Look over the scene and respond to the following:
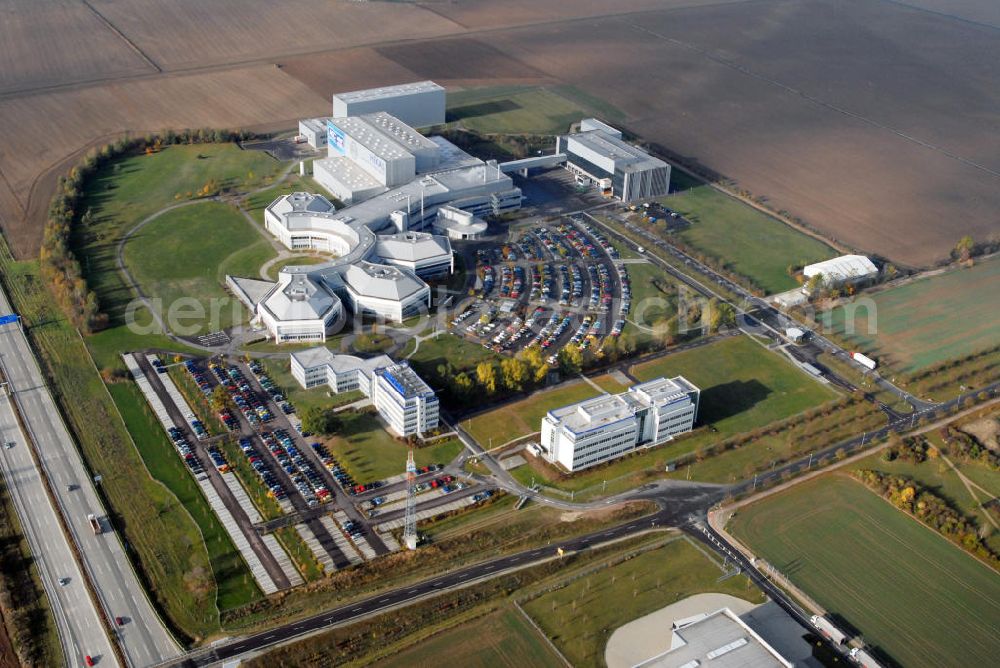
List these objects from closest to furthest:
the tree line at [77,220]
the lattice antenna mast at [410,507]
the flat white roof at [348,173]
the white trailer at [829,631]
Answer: the white trailer at [829,631], the lattice antenna mast at [410,507], the tree line at [77,220], the flat white roof at [348,173]

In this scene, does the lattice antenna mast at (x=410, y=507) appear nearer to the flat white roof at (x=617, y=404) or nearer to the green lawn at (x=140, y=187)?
the flat white roof at (x=617, y=404)

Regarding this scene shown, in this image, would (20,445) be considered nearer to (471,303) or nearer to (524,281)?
(471,303)

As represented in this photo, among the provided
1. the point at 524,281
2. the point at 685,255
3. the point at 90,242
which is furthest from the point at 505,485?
the point at 90,242

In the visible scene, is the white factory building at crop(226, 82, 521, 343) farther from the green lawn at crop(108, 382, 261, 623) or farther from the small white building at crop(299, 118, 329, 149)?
the green lawn at crop(108, 382, 261, 623)

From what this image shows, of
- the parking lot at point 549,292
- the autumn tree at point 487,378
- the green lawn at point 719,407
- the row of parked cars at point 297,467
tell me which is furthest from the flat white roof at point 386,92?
the row of parked cars at point 297,467

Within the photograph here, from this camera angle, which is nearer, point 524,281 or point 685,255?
point 524,281

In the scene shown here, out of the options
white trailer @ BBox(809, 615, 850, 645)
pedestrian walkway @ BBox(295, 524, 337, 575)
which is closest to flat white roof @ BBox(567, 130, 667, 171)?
pedestrian walkway @ BBox(295, 524, 337, 575)

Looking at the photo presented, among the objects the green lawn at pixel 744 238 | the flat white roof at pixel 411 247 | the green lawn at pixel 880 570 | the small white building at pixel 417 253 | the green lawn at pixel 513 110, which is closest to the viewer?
the green lawn at pixel 880 570
